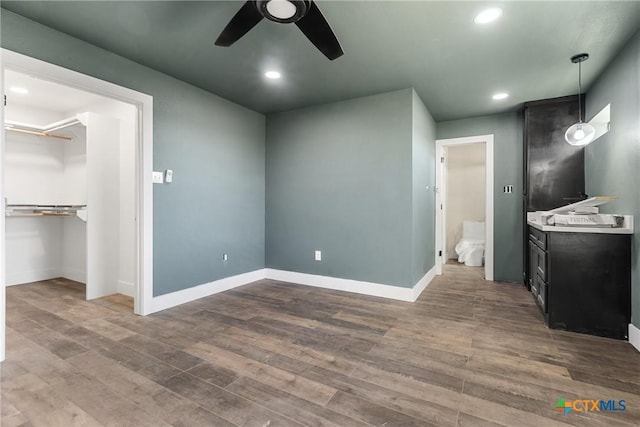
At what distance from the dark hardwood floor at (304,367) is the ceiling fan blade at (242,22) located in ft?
7.03

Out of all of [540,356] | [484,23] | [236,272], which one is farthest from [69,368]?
[484,23]

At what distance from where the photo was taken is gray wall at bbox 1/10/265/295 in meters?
2.41

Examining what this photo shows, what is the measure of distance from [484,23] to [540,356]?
2.46m

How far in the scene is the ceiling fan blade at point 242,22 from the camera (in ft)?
5.18

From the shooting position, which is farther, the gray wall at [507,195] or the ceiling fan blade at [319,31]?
the gray wall at [507,195]

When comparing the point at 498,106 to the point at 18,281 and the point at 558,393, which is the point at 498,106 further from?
the point at 18,281

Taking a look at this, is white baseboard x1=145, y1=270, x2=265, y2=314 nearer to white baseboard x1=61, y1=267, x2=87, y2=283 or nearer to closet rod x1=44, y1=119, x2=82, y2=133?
white baseboard x1=61, y1=267, x2=87, y2=283

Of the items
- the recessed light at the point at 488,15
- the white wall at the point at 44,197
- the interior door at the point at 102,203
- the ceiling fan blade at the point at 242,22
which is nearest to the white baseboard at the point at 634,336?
the recessed light at the point at 488,15

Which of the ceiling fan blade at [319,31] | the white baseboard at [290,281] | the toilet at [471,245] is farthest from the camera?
the toilet at [471,245]

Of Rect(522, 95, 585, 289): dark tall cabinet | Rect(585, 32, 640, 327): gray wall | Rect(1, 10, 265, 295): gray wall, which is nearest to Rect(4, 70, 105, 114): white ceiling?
Rect(1, 10, 265, 295): gray wall

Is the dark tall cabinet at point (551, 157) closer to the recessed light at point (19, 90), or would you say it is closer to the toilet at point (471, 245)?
the toilet at point (471, 245)

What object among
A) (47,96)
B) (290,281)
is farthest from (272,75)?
(47,96)

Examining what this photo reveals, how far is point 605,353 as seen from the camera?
2.12 meters

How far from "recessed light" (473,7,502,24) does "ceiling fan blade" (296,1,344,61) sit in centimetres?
105
